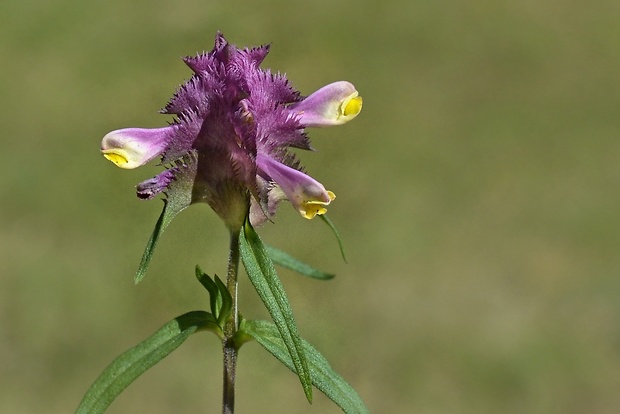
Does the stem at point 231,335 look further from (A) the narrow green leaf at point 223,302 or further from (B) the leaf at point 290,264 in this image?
(B) the leaf at point 290,264

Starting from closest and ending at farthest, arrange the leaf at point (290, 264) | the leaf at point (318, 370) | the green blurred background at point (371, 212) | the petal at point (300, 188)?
the petal at point (300, 188) → the leaf at point (318, 370) → the leaf at point (290, 264) → the green blurred background at point (371, 212)

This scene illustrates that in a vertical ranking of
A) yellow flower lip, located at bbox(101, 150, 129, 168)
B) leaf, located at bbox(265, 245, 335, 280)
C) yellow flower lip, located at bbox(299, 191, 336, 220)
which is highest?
leaf, located at bbox(265, 245, 335, 280)

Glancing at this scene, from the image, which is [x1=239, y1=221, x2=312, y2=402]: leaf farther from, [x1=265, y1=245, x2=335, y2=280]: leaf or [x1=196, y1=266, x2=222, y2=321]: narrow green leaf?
[x1=265, y1=245, x2=335, y2=280]: leaf

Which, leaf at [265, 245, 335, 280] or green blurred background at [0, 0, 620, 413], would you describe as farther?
green blurred background at [0, 0, 620, 413]

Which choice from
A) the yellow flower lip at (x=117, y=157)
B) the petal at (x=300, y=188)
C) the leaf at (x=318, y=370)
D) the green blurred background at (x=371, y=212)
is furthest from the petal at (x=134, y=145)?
the green blurred background at (x=371, y=212)

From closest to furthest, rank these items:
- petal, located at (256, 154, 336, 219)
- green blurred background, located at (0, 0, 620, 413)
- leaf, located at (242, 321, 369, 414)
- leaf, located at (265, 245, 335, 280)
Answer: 1. petal, located at (256, 154, 336, 219)
2. leaf, located at (242, 321, 369, 414)
3. leaf, located at (265, 245, 335, 280)
4. green blurred background, located at (0, 0, 620, 413)

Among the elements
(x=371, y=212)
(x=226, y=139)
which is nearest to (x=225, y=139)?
(x=226, y=139)

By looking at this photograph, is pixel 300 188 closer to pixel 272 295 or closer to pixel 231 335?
pixel 272 295

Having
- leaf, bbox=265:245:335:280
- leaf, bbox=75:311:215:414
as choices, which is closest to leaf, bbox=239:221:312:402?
leaf, bbox=75:311:215:414
